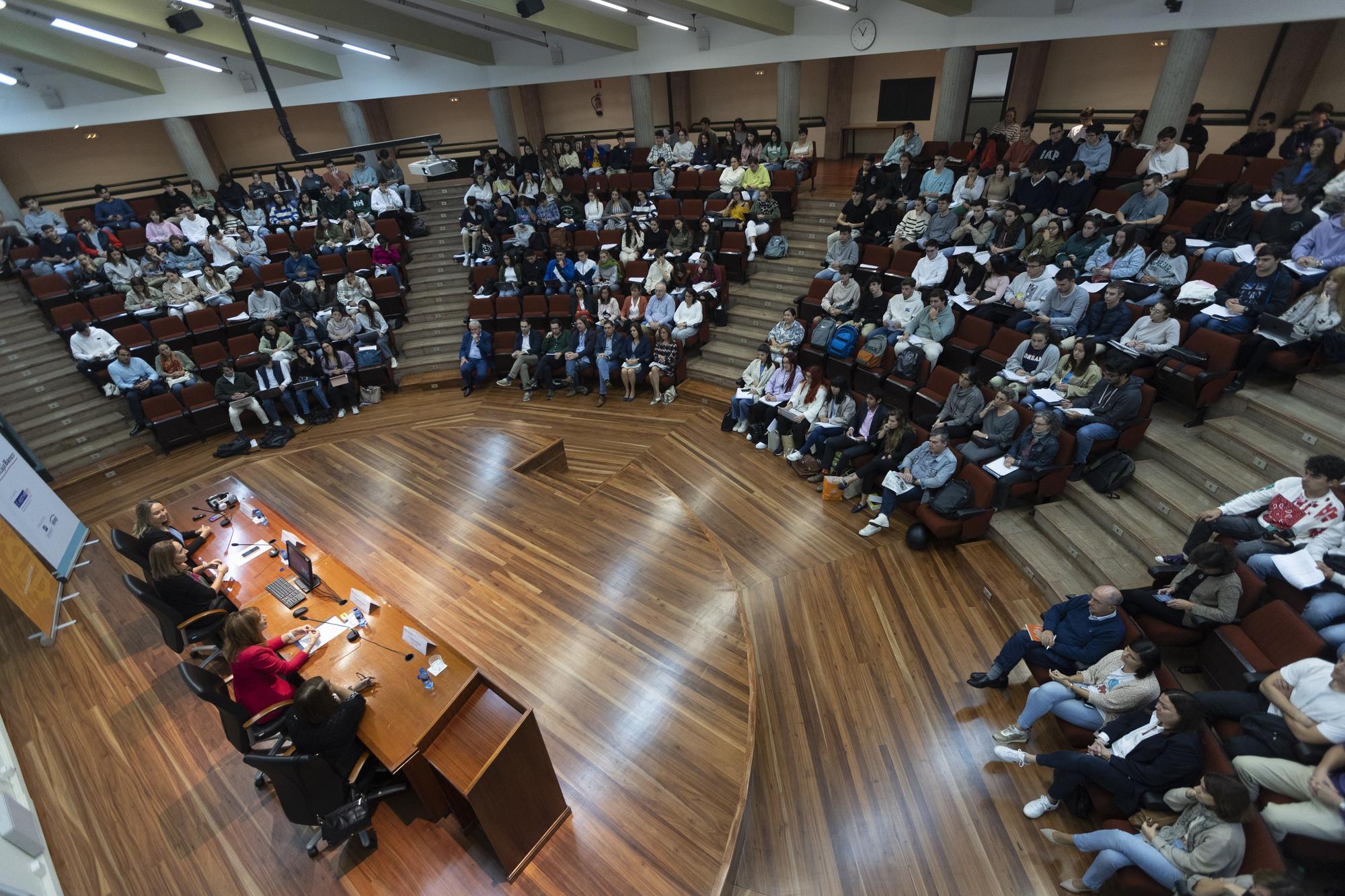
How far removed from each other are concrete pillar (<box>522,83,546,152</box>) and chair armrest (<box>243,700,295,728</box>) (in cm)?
1424

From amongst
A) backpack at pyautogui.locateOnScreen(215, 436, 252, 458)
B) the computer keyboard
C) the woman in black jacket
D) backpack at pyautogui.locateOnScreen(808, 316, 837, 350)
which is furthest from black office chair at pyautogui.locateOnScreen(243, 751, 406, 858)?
backpack at pyautogui.locateOnScreen(808, 316, 837, 350)

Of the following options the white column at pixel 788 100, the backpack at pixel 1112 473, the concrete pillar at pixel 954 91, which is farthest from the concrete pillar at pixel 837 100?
the backpack at pixel 1112 473

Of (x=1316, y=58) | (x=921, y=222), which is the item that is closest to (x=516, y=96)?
(x=921, y=222)

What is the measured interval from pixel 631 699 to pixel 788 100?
396 inches

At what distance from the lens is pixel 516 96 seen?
1486cm

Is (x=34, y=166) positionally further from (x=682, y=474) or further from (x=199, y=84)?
(x=682, y=474)

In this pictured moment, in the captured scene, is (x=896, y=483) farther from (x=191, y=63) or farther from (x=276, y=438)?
(x=191, y=63)

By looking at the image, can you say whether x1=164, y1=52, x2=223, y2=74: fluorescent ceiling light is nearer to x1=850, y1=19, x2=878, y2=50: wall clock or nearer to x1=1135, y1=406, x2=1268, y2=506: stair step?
x1=850, y1=19, x2=878, y2=50: wall clock

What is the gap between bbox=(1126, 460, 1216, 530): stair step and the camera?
4.59 meters

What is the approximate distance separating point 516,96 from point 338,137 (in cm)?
440

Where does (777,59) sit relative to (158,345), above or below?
above

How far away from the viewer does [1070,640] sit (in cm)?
369

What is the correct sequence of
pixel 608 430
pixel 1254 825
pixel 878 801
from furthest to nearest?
pixel 608 430, pixel 878 801, pixel 1254 825

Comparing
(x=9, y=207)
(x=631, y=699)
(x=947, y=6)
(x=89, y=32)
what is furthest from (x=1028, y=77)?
(x=9, y=207)
